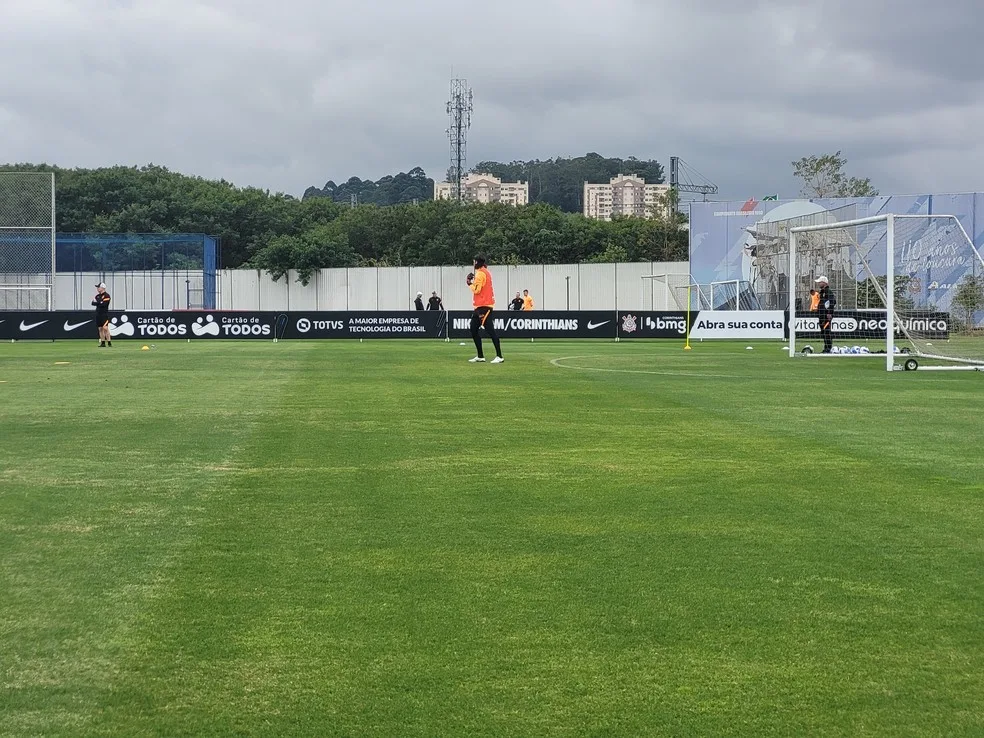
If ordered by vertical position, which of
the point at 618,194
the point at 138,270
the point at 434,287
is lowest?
A: the point at 434,287

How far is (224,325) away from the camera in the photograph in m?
39.2

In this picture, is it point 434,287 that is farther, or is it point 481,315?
point 434,287

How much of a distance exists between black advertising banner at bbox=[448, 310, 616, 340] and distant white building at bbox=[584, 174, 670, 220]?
400 ft

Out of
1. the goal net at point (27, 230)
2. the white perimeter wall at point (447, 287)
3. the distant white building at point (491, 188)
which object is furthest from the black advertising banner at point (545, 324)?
the distant white building at point (491, 188)

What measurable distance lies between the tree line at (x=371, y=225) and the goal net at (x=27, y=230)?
2830cm

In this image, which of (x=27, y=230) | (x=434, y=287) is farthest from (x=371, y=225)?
(x=27, y=230)

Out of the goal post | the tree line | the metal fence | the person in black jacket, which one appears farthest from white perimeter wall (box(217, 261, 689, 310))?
the person in black jacket

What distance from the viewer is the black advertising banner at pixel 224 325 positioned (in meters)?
38.2

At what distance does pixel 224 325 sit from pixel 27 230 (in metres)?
12.8

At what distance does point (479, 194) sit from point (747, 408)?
179 meters

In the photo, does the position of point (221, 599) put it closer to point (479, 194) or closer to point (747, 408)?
point (747, 408)

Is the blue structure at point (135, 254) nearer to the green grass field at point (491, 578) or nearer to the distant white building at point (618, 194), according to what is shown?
the green grass field at point (491, 578)

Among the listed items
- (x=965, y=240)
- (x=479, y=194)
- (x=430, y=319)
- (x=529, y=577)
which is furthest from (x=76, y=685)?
(x=479, y=194)

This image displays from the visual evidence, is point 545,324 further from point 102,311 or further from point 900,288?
point 900,288
